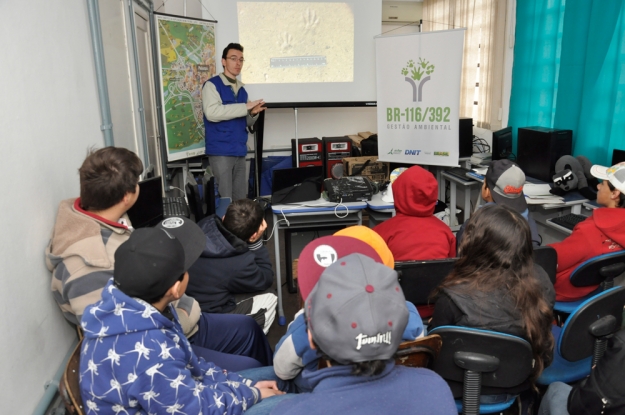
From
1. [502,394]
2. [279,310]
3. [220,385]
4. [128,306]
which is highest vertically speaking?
[128,306]

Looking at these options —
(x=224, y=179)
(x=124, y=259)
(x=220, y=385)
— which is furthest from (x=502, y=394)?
(x=224, y=179)

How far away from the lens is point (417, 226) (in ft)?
7.10

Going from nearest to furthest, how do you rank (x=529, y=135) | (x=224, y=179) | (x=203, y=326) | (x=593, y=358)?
1. (x=593, y=358)
2. (x=203, y=326)
3. (x=529, y=135)
4. (x=224, y=179)

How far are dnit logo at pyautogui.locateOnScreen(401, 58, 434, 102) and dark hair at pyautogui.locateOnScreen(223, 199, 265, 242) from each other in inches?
97.0

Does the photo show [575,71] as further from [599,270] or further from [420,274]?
[420,274]

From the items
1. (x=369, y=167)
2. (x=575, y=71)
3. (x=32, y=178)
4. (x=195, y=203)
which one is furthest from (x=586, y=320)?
(x=369, y=167)

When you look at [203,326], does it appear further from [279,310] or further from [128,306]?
[279,310]

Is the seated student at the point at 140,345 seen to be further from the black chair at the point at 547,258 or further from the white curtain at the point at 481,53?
the white curtain at the point at 481,53

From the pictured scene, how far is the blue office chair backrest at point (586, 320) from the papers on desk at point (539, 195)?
1.72 meters

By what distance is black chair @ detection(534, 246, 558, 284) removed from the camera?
190 cm

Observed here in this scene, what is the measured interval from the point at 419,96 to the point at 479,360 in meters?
3.10

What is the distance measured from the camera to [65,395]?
1121 millimetres

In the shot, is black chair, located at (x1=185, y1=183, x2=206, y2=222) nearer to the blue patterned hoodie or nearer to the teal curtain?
the blue patterned hoodie

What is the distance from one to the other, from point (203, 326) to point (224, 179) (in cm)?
266
